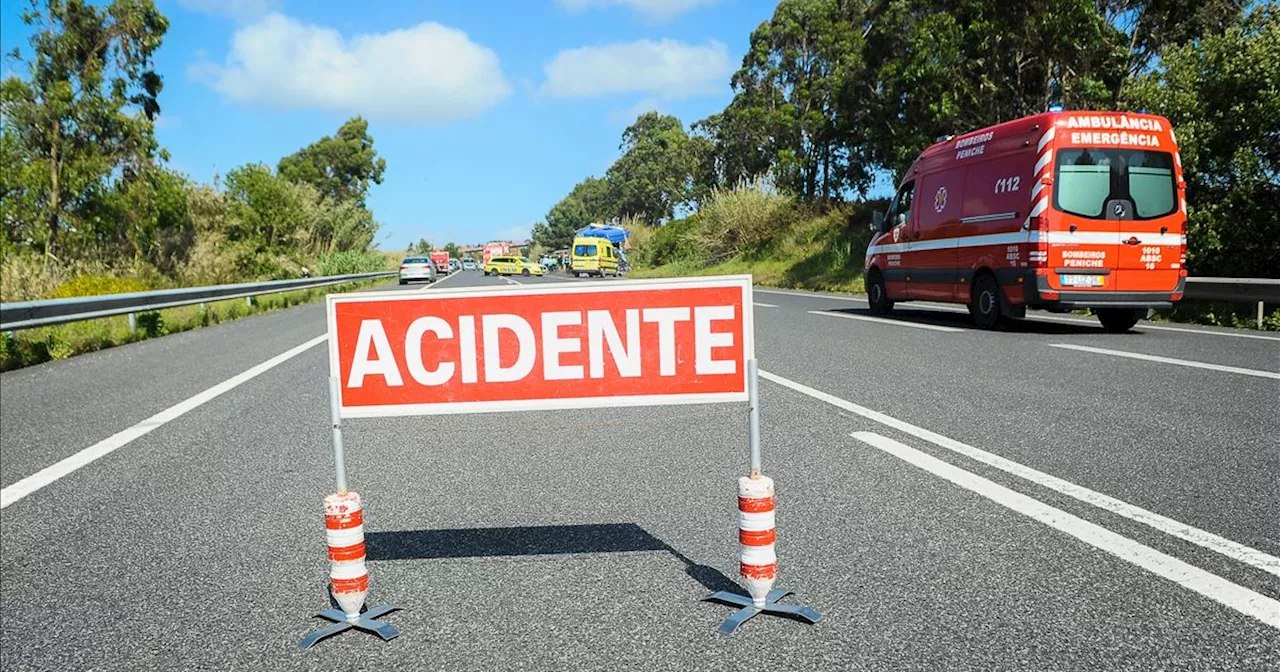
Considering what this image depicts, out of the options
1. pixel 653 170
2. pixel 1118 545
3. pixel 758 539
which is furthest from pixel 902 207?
pixel 653 170

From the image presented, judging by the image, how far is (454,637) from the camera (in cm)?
284

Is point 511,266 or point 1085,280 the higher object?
point 511,266

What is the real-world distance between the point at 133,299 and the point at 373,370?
13164 millimetres

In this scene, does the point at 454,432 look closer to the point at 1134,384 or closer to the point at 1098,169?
the point at 1134,384

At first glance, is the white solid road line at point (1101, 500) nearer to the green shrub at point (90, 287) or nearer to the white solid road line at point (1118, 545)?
the white solid road line at point (1118, 545)

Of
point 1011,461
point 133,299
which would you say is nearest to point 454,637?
point 1011,461

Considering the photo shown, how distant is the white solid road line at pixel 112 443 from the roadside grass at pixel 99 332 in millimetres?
3950

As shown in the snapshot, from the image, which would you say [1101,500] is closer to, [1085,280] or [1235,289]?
[1085,280]

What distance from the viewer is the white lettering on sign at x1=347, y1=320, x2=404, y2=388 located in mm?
3205

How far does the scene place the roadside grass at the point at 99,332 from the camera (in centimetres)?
1146

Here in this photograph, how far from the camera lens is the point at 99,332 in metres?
Result: 13.6

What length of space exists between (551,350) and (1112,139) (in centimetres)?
1038

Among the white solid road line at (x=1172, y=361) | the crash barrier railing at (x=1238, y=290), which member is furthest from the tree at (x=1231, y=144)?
the white solid road line at (x=1172, y=361)

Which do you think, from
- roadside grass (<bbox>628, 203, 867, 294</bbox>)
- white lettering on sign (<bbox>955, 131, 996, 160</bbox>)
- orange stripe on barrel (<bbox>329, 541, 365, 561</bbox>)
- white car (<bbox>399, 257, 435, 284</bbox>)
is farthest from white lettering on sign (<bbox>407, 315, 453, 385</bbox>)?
white car (<bbox>399, 257, 435, 284</bbox>)
